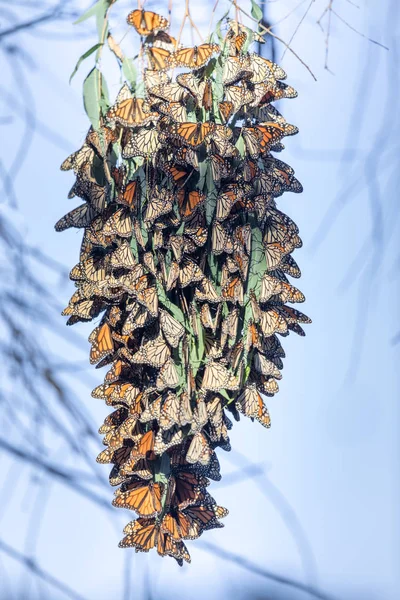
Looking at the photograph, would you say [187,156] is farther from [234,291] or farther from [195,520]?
[195,520]

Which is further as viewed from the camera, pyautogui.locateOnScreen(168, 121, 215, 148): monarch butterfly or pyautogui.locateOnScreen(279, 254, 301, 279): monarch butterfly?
pyautogui.locateOnScreen(279, 254, 301, 279): monarch butterfly

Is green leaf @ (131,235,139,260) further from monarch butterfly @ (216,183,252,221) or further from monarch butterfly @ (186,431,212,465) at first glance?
monarch butterfly @ (186,431,212,465)

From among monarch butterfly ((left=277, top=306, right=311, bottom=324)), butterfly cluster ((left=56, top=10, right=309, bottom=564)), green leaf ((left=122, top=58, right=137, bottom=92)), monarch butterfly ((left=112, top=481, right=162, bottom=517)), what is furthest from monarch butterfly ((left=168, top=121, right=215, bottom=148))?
monarch butterfly ((left=112, top=481, right=162, bottom=517))

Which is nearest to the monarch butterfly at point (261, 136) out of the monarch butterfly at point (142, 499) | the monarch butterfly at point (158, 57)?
the monarch butterfly at point (158, 57)

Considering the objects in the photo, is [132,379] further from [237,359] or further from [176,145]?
[176,145]

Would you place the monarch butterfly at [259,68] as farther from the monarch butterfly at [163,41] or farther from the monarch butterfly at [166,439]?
the monarch butterfly at [166,439]

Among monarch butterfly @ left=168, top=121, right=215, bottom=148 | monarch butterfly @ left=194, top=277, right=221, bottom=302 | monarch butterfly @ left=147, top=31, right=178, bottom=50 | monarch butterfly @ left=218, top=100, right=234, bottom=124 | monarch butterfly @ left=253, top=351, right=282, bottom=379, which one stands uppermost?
monarch butterfly @ left=147, top=31, right=178, bottom=50
